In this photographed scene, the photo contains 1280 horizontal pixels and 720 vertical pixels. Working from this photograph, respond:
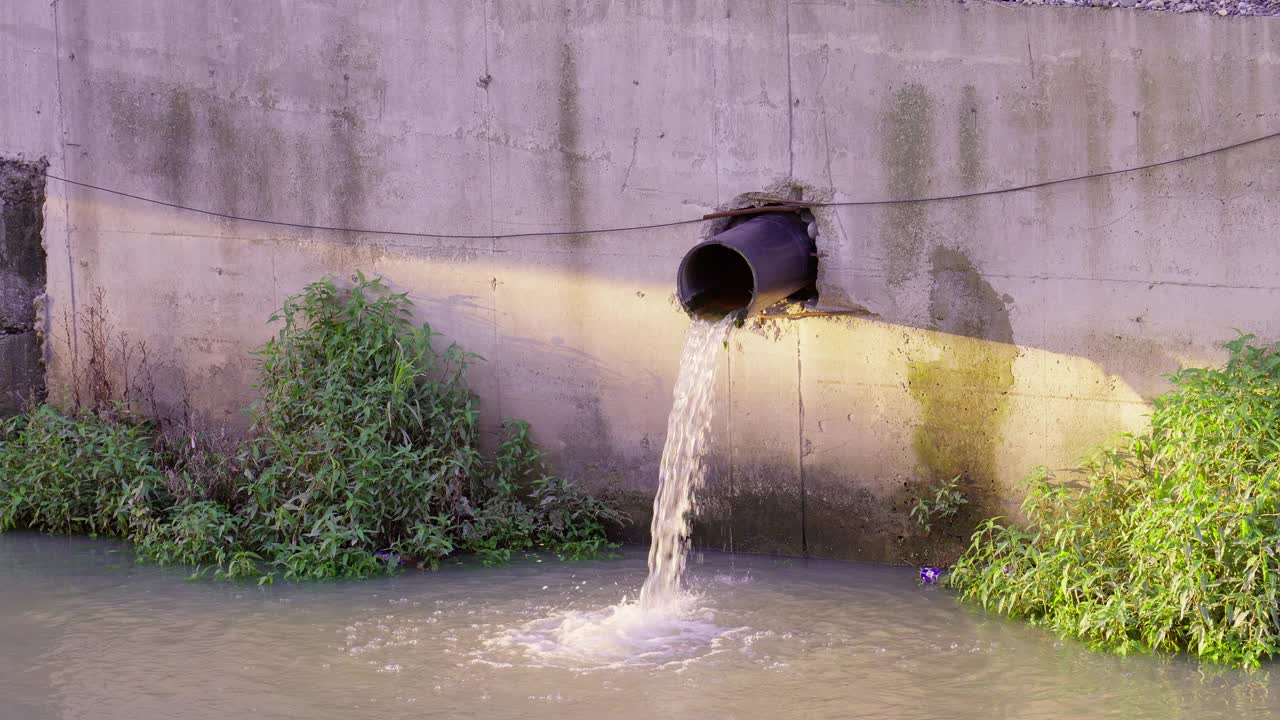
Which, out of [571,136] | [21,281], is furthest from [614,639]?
[21,281]

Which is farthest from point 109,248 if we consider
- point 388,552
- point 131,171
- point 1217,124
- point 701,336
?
point 1217,124

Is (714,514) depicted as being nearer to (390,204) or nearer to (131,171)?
(390,204)

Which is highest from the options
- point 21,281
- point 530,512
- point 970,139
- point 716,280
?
point 970,139

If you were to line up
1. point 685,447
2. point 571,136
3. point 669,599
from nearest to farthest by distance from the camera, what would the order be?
point 669,599 < point 685,447 < point 571,136

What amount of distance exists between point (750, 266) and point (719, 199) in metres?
0.84

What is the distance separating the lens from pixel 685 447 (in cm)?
664

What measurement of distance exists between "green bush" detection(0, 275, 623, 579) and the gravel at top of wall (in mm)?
3420

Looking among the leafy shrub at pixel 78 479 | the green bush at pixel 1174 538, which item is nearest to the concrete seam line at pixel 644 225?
the green bush at pixel 1174 538

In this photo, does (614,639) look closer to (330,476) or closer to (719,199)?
(330,476)

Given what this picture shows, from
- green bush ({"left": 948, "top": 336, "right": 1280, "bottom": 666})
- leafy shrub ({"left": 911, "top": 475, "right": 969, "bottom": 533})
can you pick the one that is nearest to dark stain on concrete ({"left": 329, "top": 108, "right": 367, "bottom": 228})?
leafy shrub ({"left": 911, "top": 475, "right": 969, "bottom": 533})

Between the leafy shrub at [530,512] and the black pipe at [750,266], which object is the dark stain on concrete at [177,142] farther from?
the black pipe at [750,266]

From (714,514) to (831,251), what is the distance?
1482 mm

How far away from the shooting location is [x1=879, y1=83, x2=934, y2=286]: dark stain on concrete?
20.0 feet

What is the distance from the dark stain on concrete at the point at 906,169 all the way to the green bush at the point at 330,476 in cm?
205
